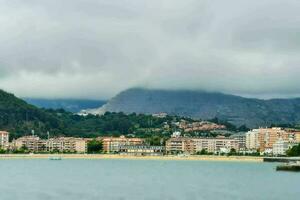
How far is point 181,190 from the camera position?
7500cm

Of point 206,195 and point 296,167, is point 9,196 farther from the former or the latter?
point 296,167

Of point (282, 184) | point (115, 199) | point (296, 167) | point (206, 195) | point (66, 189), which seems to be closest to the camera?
point (115, 199)

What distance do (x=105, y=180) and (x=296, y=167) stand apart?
52041 mm

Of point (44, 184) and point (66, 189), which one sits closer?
point (66, 189)

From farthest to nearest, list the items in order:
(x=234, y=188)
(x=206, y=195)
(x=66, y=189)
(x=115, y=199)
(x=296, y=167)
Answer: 1. (x=296, y=167)
2. (x=234, y=188)
3. (x=66, y=189)
4. (x=206, y=195)
5. (x=115, y=199)

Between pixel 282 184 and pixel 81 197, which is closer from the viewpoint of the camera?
pixel 81 197

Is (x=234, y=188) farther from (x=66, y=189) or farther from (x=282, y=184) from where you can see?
(x=66, y=189)

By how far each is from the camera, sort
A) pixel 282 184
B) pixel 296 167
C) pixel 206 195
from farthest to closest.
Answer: pixel 296 167, pixel 282 184, pixel 206 195

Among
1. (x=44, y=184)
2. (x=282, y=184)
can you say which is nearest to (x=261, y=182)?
(x=282, y=184)

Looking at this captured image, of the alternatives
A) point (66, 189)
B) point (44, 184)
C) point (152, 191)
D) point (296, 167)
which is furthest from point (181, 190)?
point (296, 167)

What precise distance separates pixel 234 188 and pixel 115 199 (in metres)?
20.0

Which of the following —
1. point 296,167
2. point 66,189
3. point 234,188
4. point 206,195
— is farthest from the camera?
point 296,167

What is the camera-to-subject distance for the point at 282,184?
88688 mm

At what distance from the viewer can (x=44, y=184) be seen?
3285 inches
